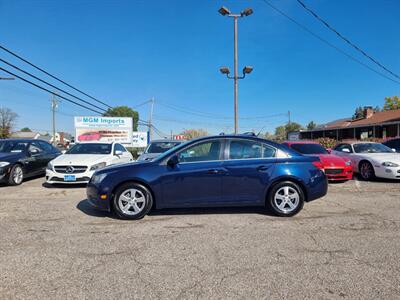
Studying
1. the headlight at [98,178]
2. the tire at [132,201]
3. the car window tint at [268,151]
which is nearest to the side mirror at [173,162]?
the tire at [132,201]

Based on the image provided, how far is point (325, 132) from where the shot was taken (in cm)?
4450

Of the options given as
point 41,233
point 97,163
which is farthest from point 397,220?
point 97,163

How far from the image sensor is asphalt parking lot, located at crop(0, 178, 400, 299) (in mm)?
2613

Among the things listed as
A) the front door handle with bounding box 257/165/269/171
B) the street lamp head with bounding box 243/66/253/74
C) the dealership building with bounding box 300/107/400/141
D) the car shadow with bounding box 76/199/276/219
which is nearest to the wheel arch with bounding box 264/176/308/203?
the front door handle with bounding box 257/165/269/171

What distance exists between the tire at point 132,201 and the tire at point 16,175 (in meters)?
5.48

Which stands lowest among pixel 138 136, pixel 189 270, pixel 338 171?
pixel 189 270

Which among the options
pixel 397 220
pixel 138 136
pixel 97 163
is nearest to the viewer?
pixel 397 220

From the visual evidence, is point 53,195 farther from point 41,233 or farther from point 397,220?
point 397,220

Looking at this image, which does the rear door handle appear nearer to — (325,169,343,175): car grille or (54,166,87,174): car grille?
(325,169,343,175): car grille

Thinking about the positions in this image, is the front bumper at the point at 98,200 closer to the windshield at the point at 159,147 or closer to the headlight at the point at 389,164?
the windshield at the point at 159,147

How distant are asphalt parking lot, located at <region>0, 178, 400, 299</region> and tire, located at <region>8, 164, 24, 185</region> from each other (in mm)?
3337

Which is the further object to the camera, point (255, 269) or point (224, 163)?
point (224, 163)

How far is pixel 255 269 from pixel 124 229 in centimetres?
223

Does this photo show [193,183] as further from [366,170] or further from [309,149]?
[366,170]
